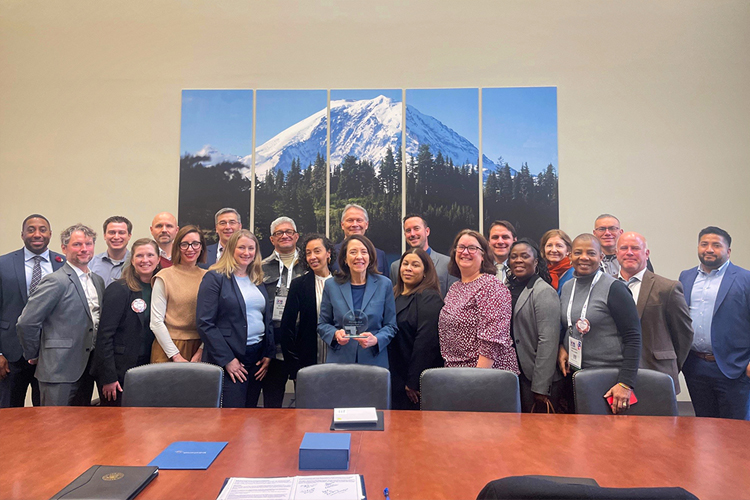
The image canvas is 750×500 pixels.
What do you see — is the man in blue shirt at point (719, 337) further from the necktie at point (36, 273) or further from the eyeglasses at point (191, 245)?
the necktie at point (36, 273)

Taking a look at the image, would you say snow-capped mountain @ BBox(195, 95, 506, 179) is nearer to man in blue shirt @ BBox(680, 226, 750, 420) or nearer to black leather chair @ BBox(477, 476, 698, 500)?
man in blue shirt @ BBox(680, 226, 750, 420)

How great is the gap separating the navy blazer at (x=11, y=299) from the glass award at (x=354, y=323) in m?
2.81

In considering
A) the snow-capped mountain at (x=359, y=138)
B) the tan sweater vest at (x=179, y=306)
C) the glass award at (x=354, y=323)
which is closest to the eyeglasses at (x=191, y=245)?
the tan sweater vest at (x=179, y=306)

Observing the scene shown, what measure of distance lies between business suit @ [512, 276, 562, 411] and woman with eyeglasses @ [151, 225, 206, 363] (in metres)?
2.34

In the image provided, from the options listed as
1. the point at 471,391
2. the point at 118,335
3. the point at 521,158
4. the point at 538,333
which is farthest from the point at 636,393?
the point at 521,158

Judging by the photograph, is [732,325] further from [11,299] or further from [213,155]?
[11,299]

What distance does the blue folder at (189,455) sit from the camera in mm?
1677

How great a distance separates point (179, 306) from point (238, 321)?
1.51ft

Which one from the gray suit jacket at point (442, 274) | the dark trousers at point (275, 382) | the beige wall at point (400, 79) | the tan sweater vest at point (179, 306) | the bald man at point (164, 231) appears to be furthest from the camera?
the beige wall at point (400, 79)

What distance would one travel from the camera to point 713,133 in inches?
221

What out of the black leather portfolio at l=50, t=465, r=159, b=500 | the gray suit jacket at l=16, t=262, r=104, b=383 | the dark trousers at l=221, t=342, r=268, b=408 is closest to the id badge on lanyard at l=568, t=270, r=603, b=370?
the dark trousers at l=221, t=342, r=268, b=408

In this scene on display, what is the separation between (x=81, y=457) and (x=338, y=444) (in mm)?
995

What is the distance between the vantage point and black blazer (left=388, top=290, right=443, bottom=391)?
10.7 ft

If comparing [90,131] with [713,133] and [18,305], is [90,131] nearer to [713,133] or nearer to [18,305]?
[18,305]
